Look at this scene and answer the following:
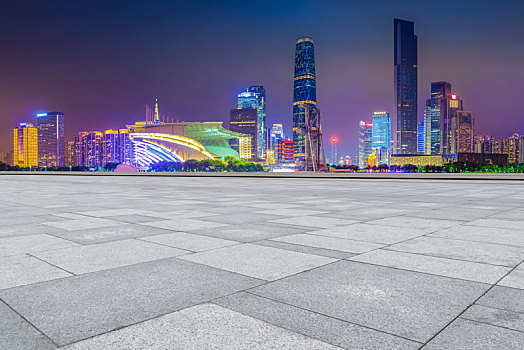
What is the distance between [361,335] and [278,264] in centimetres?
241

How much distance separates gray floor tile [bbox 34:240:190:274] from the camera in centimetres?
559

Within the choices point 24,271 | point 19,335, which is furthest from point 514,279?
point 24,271

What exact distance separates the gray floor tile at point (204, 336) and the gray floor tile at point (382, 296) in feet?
2.12

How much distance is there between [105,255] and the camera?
6223mm

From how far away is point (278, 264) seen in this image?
5.63 m

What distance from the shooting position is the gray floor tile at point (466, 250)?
19.4ft

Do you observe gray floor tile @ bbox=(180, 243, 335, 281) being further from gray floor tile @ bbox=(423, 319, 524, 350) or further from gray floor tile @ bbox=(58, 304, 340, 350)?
gray floor tile @ bbox=(423, 319, 524, 350)

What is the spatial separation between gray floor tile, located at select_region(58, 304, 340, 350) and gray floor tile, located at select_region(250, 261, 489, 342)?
0.65m

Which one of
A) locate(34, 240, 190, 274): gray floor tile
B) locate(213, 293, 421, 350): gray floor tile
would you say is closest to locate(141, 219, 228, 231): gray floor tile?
locate(34, 240, 190, 274): gray floor tile

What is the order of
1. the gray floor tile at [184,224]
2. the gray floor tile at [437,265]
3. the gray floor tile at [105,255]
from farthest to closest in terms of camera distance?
the gray floor tile at [184,224], the gray floor tile at [105,255], the gray floor tile at [437,265]

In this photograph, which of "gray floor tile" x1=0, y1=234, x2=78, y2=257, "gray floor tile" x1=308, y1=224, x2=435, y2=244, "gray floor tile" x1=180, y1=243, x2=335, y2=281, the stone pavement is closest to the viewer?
the stone pavement

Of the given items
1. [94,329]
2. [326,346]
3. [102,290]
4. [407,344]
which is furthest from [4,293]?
[407,344]

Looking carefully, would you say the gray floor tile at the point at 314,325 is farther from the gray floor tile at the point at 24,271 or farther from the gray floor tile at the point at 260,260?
the gray floor tile at the point at 24,271

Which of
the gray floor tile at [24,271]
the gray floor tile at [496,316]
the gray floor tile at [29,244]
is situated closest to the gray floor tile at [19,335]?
the gray floor tile at [24,271]
